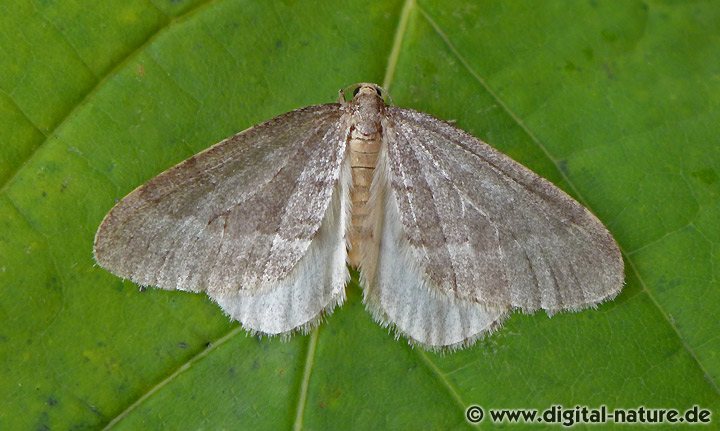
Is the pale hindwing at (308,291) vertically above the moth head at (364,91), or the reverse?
the moth head at (364,91)

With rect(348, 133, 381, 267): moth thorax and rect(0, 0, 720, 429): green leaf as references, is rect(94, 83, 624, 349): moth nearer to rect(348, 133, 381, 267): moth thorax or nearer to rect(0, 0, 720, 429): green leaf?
rect(348, 133, 381, 267): moth thorax

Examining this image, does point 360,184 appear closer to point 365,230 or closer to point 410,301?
point 365,230

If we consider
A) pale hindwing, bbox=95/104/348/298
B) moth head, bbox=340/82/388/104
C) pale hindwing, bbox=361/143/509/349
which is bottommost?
pale hindwing, bbox=361/143/509/349

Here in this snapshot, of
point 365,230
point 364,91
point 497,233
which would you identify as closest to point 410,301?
point 365,230

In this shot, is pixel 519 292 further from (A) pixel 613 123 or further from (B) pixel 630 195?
(A) pixel 613 123

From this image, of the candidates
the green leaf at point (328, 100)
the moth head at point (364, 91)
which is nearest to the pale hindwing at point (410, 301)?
the green leaf at point (328, 100)

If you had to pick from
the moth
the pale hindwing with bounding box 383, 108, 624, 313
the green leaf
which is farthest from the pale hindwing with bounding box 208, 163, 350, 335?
the pale hindwing with bounding box 383, 108, 624, 313

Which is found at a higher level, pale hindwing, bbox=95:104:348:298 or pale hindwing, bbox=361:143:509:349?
pale hindwing, bbox=95:104:348:298

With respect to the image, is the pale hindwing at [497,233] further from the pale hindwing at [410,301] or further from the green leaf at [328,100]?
the green leaf at [328,100]
